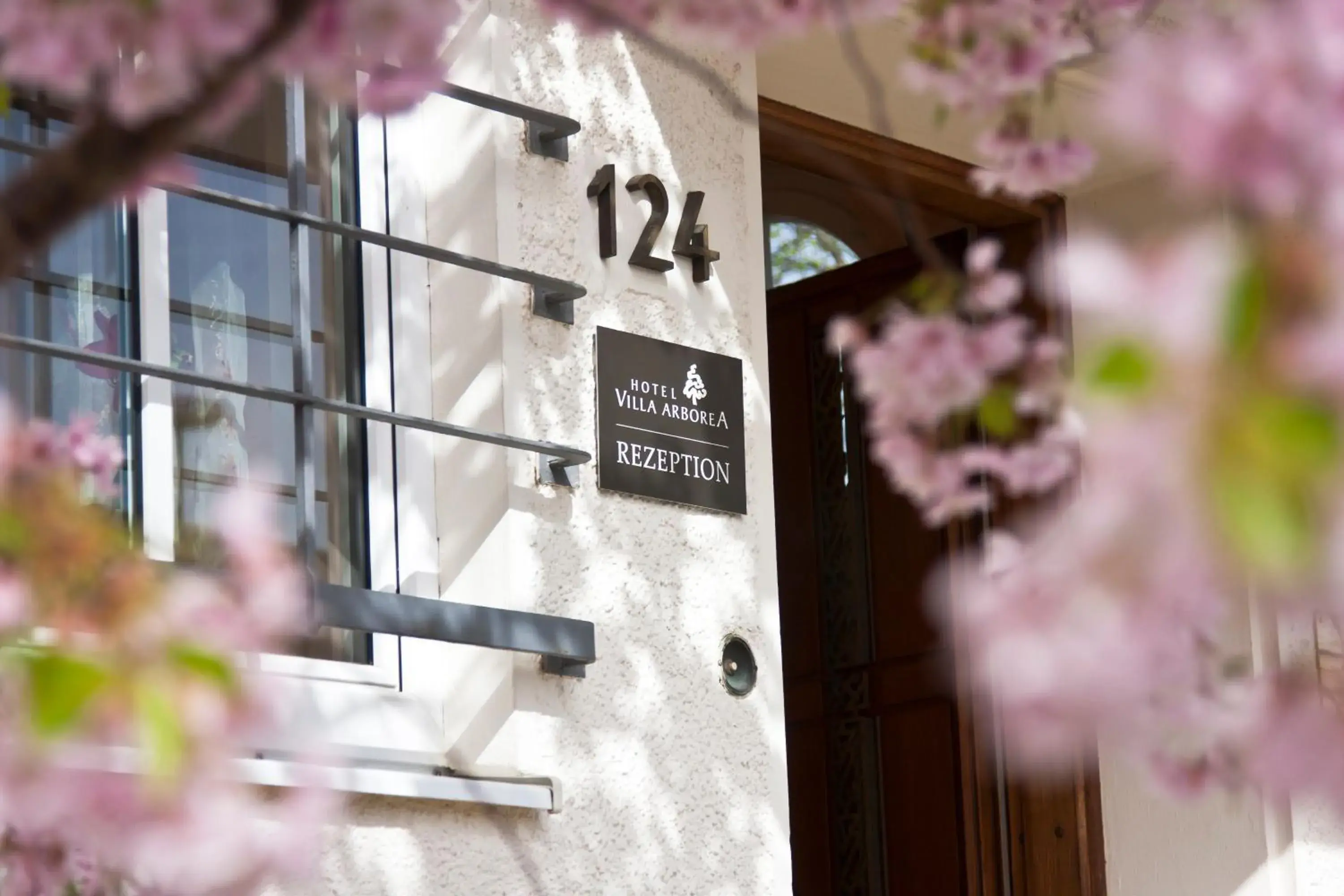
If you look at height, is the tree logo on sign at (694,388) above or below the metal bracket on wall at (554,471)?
above

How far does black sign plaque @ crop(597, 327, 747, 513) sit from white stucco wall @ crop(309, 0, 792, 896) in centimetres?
4

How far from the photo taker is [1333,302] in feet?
3.29

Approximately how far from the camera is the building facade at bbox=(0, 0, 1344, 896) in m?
4.07

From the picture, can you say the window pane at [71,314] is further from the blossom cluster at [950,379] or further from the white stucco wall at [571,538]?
the blossom cluster at [950,379]

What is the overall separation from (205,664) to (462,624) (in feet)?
10.1

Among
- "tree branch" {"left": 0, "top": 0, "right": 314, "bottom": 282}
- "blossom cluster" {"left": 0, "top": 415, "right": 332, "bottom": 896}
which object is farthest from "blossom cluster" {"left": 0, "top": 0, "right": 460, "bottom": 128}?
"blossom cluster" {"left": 0, "top": 415, "right": 332, "bottom": 896}

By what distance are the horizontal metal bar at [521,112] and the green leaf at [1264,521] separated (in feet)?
11.6

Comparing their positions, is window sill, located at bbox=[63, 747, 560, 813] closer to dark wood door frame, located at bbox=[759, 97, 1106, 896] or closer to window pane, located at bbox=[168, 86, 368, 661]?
window pane, located at bbox=[168, 86, 368, 661]

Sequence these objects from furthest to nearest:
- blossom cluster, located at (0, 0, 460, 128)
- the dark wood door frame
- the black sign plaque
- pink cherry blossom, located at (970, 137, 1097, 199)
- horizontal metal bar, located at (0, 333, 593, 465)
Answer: the dark wood door frame, the black sign plaque, horizontal metal bar, located at (0, 333, 593, 465), pink cherry blossom, located at (970, 137, 1097, 199), blossom cluster, located at (0, 0, 460, 128)

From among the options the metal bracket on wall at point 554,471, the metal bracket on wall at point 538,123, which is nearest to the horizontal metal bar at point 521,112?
the metal bracket on wall at point 538,123

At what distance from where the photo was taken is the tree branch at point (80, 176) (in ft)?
4.49

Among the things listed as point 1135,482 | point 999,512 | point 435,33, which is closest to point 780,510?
point 999,512

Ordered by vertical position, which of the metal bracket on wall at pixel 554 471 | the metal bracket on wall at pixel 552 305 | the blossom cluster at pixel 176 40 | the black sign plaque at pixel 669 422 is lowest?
the blossom cluster at pixel 176 40

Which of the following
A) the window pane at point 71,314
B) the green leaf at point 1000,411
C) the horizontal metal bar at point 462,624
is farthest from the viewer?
the horizontal metal bar at point 462,624
